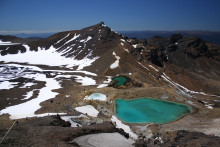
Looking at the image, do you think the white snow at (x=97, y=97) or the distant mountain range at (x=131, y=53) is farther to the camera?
→ the distant mountain range at (x=131, y=53)

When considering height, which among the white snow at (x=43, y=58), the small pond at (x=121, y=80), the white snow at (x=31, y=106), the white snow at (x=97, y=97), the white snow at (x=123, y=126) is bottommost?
the white snow at (x=123, y=126)

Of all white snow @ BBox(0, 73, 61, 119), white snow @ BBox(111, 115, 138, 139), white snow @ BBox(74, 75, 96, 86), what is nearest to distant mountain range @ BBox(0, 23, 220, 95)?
white snow @ BBox(74, 75, 96, 86)

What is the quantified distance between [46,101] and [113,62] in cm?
3905

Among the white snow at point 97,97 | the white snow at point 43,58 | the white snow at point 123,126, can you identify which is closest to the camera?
the white snow at point 123,126

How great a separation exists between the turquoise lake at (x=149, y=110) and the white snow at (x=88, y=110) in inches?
192

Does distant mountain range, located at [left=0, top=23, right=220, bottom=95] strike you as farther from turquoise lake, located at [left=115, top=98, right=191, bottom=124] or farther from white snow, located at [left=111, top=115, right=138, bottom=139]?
white snow, located at [left=111, top=115, right=138, bottom=139]

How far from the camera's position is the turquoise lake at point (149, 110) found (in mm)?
36312

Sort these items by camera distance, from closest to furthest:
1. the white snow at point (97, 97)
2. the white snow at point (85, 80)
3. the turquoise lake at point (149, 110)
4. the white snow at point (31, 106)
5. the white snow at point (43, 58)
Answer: the turquoise lake at point (149, 110) → the white snow at point (31, 106) → the white snow at point (97, 97) → the white snow at point (85, 80) → the white snow at point (43, 58)

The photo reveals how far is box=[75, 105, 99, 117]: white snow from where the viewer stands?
3811 cm

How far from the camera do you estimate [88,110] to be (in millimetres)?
39344

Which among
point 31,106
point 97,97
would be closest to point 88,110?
point 97,97

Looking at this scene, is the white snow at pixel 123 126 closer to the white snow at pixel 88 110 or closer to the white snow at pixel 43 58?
the white snow at pixel 88 110

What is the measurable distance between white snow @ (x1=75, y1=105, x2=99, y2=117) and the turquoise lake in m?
4.89

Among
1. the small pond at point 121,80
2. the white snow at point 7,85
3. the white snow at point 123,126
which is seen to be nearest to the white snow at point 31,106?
the white snow at point 7,85
